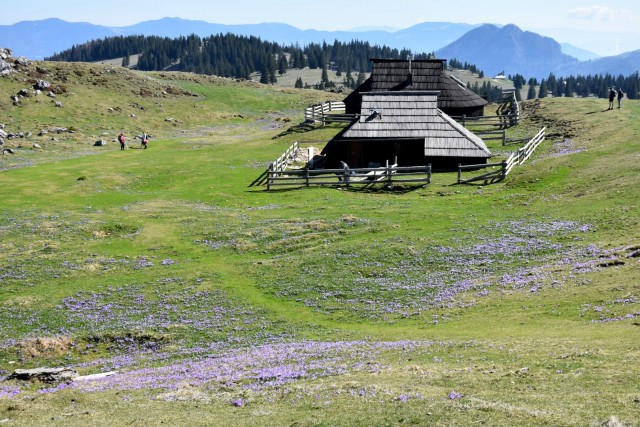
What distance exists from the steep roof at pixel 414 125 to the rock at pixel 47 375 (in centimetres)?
3683

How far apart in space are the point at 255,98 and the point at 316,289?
104 m

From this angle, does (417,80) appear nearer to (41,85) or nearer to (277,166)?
(277,166)

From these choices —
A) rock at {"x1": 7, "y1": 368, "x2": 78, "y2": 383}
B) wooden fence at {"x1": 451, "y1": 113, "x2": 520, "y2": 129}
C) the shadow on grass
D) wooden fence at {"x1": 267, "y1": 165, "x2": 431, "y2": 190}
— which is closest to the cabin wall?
wooden fence at {"x1": 267, "y1": 165, "x2": 431, "y2": 190}

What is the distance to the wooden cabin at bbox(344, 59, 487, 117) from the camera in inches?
2899

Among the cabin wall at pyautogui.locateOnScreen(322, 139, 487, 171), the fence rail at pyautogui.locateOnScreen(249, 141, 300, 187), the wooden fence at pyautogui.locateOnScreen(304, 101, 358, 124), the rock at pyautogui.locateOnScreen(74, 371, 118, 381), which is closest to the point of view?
the rock at pyautogui.locateOnScreen(74, 371, 118, 381)

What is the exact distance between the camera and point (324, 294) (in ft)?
97.2

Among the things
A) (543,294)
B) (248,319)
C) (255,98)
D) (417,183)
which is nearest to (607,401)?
(543,294)

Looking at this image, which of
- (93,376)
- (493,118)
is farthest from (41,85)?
(93,376)

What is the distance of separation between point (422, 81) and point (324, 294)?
164ft

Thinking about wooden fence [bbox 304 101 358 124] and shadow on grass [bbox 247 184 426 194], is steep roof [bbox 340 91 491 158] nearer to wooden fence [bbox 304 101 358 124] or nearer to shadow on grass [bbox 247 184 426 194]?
shadow on grass [bbox 247 184 426 194]

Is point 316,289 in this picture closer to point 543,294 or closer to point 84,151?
point 543,294

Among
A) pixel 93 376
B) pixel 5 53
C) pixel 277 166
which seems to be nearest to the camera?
pixel 93 376

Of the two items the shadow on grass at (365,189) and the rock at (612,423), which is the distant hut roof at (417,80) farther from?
the rock at (612,423)

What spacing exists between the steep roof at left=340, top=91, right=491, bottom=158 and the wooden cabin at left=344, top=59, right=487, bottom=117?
54.6 ft
